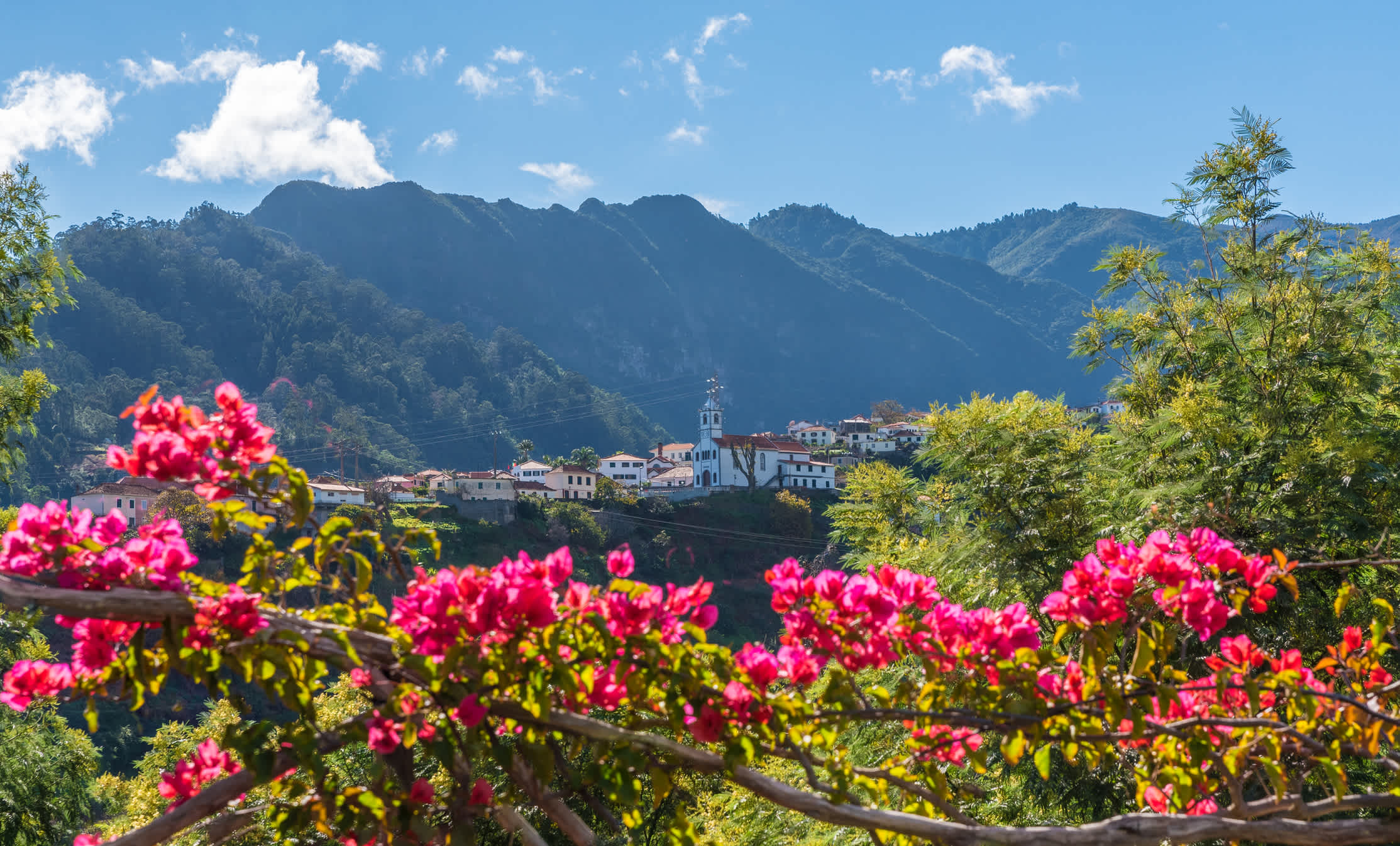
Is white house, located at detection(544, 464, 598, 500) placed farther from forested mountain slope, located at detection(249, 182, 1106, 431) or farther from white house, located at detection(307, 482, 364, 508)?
forested mountain slope, located at detection(249, 182, 1106, 431)

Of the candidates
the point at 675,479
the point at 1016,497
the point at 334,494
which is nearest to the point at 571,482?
the point at 675,479

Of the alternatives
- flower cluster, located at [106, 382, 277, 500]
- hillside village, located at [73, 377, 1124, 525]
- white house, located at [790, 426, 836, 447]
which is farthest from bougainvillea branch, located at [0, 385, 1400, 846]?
white house, located at [790, 426, 836, 447]

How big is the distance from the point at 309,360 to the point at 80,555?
104228 millimetres

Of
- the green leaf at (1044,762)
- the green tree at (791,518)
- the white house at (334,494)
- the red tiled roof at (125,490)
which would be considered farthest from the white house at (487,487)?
the green leaf at (1044,762)

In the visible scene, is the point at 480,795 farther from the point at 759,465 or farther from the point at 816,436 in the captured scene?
the point at 816,436

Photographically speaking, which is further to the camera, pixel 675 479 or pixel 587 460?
pixel 675 479

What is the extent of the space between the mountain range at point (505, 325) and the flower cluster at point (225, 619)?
242ft

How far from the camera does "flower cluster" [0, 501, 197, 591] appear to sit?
1617mm

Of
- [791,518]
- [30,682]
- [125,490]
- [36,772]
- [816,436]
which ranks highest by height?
[30,682]

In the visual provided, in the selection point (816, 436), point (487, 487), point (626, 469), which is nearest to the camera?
point (487, 487)

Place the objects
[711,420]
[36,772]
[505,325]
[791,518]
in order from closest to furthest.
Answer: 1. [36,772]
2. [791,518]
3. [711,420]
4. [505,325]

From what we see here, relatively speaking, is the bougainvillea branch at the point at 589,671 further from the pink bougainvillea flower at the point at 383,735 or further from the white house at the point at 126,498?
the white house at the point at 126,498

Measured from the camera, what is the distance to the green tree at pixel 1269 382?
5.55 metres

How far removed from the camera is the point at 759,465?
2201 inches
